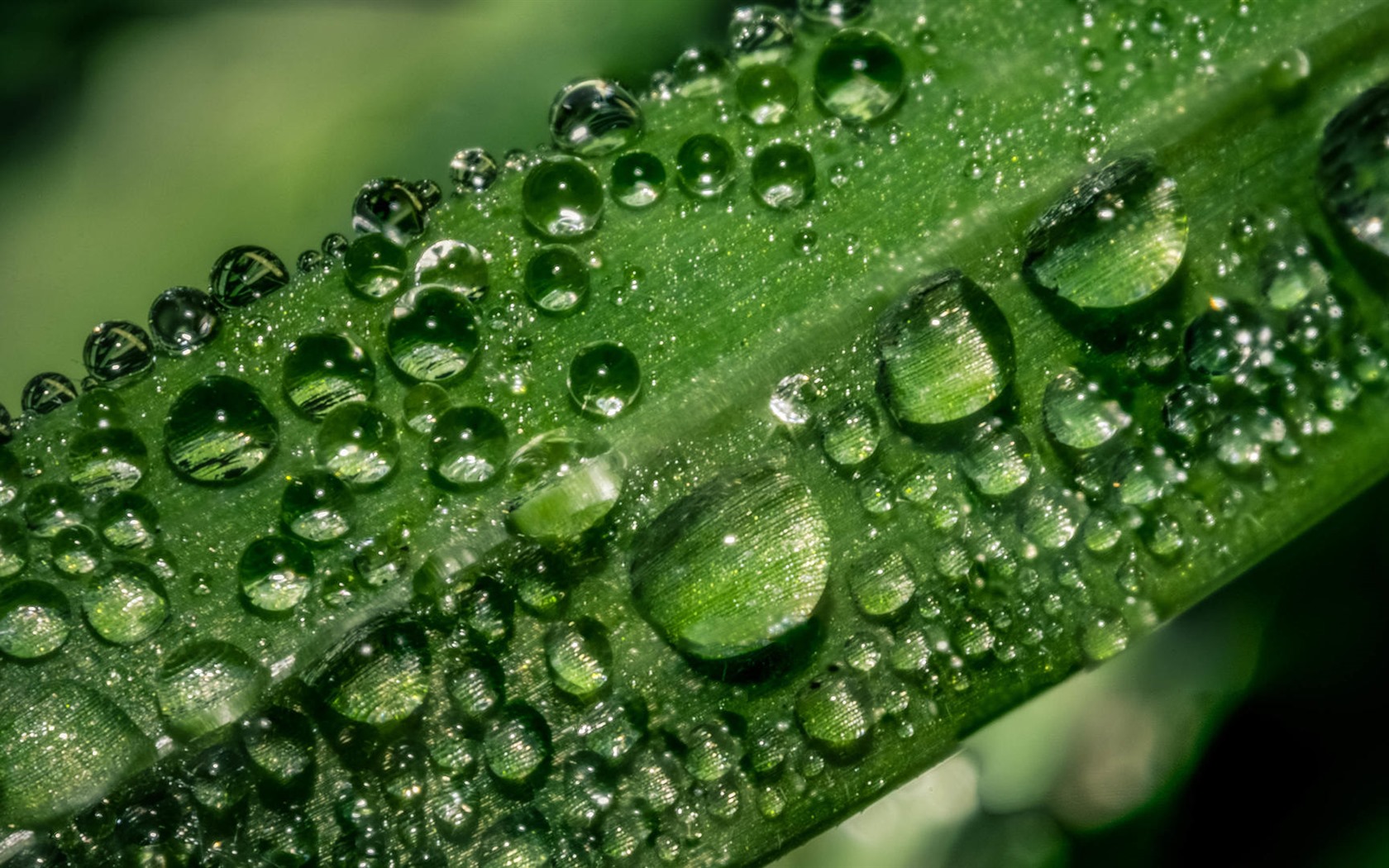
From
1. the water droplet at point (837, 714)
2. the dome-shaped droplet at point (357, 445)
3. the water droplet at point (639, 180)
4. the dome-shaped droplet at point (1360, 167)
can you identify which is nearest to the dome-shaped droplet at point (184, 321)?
the dome-shaped droplet at point (357, 445)

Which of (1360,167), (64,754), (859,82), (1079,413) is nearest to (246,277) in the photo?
(64,754)

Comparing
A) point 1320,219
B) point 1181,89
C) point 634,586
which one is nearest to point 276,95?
point 634,586

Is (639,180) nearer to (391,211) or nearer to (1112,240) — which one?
(391,211)

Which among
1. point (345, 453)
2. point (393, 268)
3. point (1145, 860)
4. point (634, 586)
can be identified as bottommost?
point (1145, 860)

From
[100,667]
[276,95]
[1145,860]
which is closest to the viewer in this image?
[100,667]

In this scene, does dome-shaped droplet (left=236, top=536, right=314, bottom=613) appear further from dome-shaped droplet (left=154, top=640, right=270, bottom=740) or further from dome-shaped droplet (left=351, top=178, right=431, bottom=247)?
dome-shaped droplet (left=351, top=178, right=431, bottom=247)

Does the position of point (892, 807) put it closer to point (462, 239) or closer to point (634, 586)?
point (634, 586)

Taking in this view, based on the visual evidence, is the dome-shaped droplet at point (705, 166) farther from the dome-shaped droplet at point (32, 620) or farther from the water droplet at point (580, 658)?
the dome-shaped droplet at point (32, 620)
